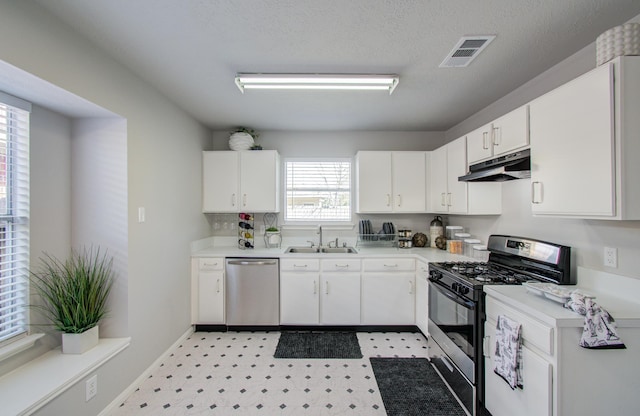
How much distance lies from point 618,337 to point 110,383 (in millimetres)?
3069

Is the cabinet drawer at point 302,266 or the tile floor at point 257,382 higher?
the cabinet drawer at point 302,266

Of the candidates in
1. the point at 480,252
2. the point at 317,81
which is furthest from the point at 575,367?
the point at 317,81

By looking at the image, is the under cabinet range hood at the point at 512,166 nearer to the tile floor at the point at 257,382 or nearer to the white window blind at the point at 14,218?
the tile floor at the point at 257,382

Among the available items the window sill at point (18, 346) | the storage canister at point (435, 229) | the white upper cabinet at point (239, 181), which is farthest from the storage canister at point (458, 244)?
the window sill at point (18, 346)

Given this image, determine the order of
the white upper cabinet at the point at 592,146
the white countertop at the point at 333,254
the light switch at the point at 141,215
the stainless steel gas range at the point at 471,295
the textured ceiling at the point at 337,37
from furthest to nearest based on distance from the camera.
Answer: the white countertop at the point at 333,254, the light switch at the point at 141,215, the stainless steel gas range at the point at 471,295, the textured ceiling at the point at 337,37, the white upper cabinet at the point at 592,146

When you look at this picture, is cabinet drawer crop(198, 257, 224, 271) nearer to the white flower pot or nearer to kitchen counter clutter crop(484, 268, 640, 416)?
the white flower pot

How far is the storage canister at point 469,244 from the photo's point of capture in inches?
108

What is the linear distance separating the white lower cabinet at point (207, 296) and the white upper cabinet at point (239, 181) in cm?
80

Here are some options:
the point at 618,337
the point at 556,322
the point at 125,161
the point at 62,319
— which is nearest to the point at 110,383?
the point at 62,319

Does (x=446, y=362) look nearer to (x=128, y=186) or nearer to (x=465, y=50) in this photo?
(x=465, y=50)

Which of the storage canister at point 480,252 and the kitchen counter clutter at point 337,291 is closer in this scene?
the storage canister at point 480,252

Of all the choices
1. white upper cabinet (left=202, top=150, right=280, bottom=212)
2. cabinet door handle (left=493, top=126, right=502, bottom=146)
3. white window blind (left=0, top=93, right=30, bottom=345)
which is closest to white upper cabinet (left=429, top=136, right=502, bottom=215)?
cabinet door handle (left=493, top=126, right=502, bottom=146)

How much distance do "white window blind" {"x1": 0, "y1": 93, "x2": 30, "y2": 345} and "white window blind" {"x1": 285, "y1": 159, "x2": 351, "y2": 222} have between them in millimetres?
2495

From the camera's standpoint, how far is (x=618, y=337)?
121 centimetres
